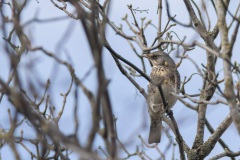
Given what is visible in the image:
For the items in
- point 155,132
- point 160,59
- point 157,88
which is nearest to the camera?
point 157,88

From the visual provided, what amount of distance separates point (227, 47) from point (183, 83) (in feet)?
7.25

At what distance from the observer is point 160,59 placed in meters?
8.65

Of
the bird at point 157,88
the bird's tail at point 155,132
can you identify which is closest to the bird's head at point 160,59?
the bird at point 157,88

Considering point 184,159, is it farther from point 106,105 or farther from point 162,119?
point 106,105

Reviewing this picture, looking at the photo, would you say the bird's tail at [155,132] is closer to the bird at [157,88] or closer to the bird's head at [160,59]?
the bird at [157,88]

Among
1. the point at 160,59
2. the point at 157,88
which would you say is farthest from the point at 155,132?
the point at 160,59

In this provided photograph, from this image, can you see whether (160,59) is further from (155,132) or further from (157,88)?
(155,132)

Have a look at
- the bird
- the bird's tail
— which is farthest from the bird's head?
the bird's tail

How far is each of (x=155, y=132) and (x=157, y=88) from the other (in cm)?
71

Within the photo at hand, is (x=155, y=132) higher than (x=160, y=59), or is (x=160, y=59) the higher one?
(x=160, y=59)

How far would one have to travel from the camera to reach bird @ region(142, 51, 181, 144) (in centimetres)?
801

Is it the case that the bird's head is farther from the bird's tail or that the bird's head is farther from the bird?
the bird's tail

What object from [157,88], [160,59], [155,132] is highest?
[160,59]

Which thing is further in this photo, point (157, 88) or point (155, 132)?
point (155, 132)
